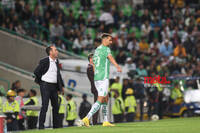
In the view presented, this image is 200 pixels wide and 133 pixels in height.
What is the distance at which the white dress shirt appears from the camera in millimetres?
16000

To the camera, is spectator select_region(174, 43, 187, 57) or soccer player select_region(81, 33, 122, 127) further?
spectator select_region(174, 43, 187, 57)

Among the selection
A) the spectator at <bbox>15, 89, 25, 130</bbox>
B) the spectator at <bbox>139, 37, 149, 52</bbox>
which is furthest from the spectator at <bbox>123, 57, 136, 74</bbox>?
the spectator at <bbox>15, 89, 25, 130</bbox>

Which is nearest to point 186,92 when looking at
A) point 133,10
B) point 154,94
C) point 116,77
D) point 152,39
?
point 154,94

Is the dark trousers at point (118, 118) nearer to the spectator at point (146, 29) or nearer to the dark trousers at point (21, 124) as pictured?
the dark trousers at point (21, 124)

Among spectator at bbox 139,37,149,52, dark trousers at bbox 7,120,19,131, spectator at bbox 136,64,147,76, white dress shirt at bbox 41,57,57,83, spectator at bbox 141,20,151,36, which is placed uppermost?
spectator at bbox 141,20,151,36

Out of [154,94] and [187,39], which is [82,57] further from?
[187,39]

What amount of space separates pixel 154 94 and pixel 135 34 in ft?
22.1

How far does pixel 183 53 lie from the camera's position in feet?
102

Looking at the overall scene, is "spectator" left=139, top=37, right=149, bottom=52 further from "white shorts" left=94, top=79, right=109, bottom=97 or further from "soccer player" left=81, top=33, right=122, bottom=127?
"white shorts" left=94, top=79, right=109, bottom=97

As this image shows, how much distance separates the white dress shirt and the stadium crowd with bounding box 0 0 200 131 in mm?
8855

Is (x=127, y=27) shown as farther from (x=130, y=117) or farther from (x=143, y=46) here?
(x=130, y=117)

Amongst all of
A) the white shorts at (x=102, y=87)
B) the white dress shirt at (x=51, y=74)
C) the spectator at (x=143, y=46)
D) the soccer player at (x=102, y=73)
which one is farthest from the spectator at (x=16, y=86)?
the spectator at (x=143, y=46)

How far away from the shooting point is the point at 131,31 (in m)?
32.5

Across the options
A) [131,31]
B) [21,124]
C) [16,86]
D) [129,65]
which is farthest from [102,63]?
[131,31]
